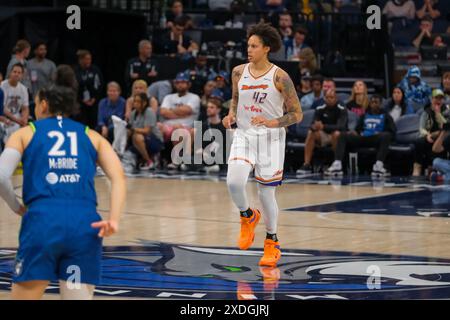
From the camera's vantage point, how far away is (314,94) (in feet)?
61.7

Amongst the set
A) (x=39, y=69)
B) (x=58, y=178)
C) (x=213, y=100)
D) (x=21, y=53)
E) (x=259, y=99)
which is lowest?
(x=213, y=100)

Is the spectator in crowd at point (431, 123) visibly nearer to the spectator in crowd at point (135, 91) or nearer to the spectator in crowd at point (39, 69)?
the spectator in crowd at point (135, 91)

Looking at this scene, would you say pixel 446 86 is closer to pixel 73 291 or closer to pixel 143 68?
pixel 143 68

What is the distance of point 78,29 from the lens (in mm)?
21266

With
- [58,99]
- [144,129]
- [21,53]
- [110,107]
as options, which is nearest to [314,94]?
[144,129]

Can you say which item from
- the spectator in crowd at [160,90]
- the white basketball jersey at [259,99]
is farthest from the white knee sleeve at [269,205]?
the spectator in crowd at [160,90]

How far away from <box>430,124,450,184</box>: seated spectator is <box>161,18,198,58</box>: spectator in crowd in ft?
19.9

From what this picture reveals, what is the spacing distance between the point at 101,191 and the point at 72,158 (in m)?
9.74

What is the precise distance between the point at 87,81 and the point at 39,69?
38.0 inches

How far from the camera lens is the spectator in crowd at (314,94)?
18.7 m

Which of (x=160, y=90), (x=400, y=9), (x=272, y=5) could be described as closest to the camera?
(x=160, y=90)

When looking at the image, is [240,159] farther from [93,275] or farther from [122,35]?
[122,35]

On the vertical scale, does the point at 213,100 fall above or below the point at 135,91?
below
